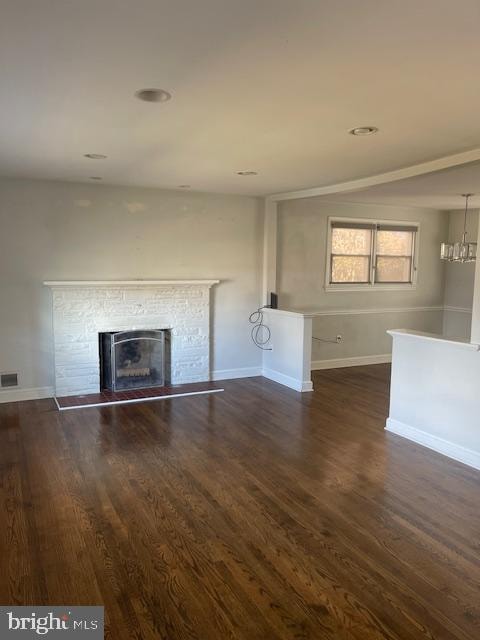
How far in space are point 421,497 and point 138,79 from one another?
122 inches

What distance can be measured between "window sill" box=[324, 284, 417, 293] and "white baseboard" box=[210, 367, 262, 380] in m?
1.65

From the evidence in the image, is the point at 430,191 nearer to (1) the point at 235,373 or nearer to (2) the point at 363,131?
(2) the point at 363,131

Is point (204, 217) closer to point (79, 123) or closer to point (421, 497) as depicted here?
point (79, 123)

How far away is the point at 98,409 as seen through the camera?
203 inches

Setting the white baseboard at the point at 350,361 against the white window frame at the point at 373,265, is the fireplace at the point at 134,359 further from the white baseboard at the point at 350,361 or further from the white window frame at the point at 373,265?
the white window frame at the point at 373,265

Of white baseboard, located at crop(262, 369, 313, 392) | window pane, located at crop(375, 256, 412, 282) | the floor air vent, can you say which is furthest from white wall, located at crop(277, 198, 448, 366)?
the floor air vent

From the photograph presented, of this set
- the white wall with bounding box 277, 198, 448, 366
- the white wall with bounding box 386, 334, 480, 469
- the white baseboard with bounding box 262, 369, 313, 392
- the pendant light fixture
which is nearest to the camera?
the white wall with bounding box 386, 334, 480, 469

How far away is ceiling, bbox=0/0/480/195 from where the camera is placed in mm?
1726

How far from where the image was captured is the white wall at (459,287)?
785 cm

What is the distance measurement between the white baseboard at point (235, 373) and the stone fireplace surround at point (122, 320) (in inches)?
6.8

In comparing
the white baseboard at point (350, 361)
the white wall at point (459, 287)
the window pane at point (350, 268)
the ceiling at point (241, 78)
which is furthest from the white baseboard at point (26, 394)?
the white wall at point (459, 287)

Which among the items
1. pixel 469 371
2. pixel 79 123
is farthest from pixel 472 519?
pixel 79 123

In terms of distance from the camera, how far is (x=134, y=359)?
236 inches

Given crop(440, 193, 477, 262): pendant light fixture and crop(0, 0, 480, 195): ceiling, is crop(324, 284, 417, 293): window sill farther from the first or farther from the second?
crop(0, 0, 480, 195): ceiling
